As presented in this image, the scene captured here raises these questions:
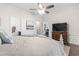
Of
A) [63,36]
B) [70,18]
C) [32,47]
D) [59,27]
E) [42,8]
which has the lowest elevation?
[32,47]

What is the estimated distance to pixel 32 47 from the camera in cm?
175

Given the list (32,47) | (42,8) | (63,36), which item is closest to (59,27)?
(63,36)

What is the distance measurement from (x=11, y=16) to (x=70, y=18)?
0.89m

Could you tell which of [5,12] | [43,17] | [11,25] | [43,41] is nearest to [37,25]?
[43,17]

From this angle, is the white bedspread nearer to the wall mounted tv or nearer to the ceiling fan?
the wall mounted tv

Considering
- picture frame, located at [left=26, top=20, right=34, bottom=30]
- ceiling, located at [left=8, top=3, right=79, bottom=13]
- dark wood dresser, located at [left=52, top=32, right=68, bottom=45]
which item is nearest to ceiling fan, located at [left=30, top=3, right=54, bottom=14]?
ceiling, located at [left=8, top=3, right=79, bottom=13]

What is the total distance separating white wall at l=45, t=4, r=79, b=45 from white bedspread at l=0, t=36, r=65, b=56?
26 cm

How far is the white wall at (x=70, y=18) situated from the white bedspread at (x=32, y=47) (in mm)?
262

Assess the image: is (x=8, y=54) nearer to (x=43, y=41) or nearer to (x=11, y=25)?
(x=11, y=25)

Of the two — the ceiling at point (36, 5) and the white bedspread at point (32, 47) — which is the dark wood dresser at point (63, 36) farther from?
the ceiling at point (36, 5)

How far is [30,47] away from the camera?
5.76 ft

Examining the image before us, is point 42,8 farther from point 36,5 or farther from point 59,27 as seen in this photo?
point 59,27

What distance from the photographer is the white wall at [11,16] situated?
1707 mm

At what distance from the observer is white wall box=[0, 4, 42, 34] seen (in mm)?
1707
